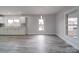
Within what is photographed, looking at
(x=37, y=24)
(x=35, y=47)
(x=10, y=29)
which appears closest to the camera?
(x=35, y=47)

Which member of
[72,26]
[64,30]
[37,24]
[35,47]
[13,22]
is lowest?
[35,47]

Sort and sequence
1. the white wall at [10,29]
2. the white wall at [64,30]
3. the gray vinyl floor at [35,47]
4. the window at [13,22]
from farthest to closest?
the window at [13,22] < the white wall at [10,29] < the white wall at [64,30] < the gray vinyl floor at [35,47]

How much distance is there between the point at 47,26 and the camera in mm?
9914

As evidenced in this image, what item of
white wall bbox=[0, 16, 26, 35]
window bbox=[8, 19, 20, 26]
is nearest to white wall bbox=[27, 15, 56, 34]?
white wall bbox=[0, 16, 26, 35]

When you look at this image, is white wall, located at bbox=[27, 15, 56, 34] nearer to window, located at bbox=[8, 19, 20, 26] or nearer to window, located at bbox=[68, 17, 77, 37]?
window, located at bbox=[8, 19, 20, 26]

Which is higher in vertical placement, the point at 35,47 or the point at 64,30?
the point at 64,30

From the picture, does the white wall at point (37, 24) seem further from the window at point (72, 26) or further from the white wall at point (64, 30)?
the window at point (72, 26)

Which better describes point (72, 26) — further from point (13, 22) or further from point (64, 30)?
point (13, 22)

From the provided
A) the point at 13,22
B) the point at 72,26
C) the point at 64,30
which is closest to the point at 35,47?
the point at 72,26

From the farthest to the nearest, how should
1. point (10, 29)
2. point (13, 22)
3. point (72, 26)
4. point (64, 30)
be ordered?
point (13, 22) < point (10, 29) < point (64, 30) < point (72, 26)

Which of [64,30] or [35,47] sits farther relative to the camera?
[64,30]

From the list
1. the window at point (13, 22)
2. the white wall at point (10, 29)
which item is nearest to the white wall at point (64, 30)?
the white wall at point (10, 29)
